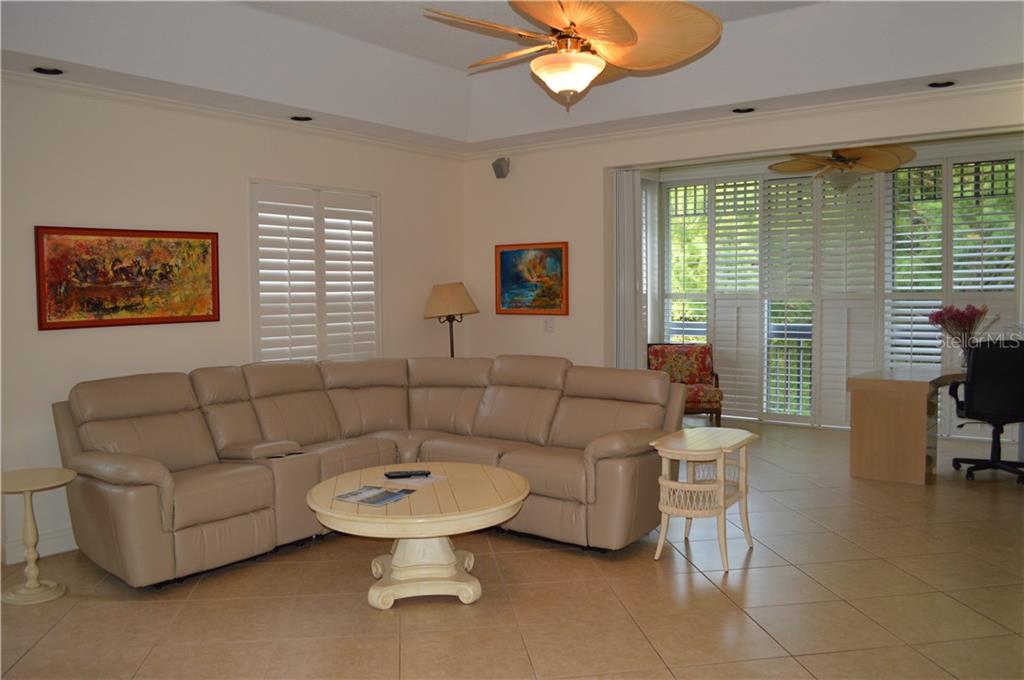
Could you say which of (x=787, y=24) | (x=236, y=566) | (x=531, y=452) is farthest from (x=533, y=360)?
(x=787, y=24)

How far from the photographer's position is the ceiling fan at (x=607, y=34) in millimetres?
3018

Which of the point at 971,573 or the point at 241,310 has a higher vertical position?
the point at 241,310

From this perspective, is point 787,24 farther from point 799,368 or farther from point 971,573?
point 799,368

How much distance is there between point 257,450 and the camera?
4766 millimetres

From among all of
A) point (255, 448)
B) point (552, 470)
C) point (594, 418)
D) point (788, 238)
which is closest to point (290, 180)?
point (255, 448)

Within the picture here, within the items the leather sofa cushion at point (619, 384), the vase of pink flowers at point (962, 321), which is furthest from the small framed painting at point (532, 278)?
the vase of pink flowers at point (962, 321)

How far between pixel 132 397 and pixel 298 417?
1.06 m

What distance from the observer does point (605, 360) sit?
678 centimetres

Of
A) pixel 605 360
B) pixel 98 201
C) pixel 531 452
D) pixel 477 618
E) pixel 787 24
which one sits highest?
pixel 787 24

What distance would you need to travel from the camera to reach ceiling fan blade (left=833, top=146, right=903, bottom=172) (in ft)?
19.7

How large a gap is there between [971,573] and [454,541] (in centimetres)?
283

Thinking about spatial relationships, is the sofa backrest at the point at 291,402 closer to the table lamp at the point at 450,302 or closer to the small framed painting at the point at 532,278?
the table lamp at the point at 450,302

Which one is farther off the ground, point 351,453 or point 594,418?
point 594,418

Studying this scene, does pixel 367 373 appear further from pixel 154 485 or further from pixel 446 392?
pixel 154 485
